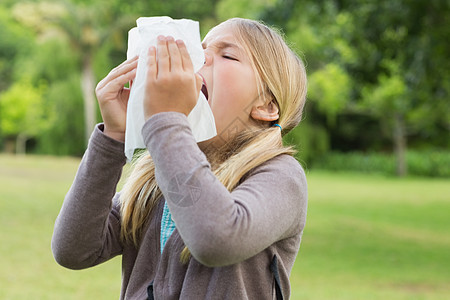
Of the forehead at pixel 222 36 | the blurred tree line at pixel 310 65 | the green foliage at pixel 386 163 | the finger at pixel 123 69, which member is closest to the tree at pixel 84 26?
the blurred tree line at pixel 310 65

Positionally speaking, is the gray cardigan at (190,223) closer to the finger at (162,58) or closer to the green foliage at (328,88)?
the finger at (162,58)

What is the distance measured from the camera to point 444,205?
19.7 metres

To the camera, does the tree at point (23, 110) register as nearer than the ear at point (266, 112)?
No

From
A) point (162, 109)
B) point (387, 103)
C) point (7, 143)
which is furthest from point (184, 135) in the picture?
point (7, 143)

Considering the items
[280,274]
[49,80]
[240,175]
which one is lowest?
[49,80]

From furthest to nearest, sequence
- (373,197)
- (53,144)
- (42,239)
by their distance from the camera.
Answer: (53,144) → (373,197) → (42,239)

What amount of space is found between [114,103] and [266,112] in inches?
16.2

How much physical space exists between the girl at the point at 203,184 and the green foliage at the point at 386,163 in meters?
35.9

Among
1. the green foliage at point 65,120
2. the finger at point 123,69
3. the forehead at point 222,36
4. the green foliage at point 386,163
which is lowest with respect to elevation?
the green foliage at point 386,163

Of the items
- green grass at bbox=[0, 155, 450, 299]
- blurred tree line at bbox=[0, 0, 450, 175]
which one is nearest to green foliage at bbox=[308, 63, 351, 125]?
blurred tree line at bbox=[0, 0, 450, 175]

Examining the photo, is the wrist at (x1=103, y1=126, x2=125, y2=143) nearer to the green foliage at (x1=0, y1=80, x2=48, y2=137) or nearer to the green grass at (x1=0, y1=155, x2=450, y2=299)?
the green grass at (x1=0, y1=155, x2=450, y2=299)

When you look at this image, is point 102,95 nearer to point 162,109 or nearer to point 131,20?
point 162,109

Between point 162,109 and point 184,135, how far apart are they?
0.30 ft

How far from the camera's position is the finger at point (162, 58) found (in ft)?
4.71
